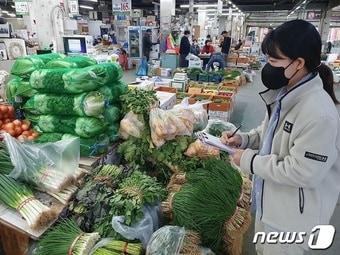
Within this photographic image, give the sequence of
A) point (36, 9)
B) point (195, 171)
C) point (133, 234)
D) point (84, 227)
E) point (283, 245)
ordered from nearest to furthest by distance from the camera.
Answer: point (283, 245) → point (133, 234) → point (84, 227) → point (195, 171) → point (36, 9)

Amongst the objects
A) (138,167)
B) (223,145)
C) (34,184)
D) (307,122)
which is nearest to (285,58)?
(307,122)

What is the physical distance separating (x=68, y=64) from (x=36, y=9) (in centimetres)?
400

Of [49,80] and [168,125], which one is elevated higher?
[49,80]

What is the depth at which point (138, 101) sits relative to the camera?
216 centimetres

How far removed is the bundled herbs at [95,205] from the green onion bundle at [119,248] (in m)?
0.08

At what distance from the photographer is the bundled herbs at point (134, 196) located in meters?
1.61

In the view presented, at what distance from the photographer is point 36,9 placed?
529 centimetres

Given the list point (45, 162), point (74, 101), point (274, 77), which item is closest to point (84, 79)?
point (74, 101)

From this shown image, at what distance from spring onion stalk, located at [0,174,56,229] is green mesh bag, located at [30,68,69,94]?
66cm

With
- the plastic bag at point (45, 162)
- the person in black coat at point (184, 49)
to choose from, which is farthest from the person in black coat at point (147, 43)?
the plastic bag at point (45, 162)

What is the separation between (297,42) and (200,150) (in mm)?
1126

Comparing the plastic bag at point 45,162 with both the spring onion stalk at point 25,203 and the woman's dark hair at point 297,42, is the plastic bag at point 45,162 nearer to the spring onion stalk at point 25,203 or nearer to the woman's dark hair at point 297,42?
the spring onion stalk at point 25,203

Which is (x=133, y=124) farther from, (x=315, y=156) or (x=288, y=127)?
(x=315, y=156)

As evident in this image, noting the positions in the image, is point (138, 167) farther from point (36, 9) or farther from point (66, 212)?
point (36, 9)
